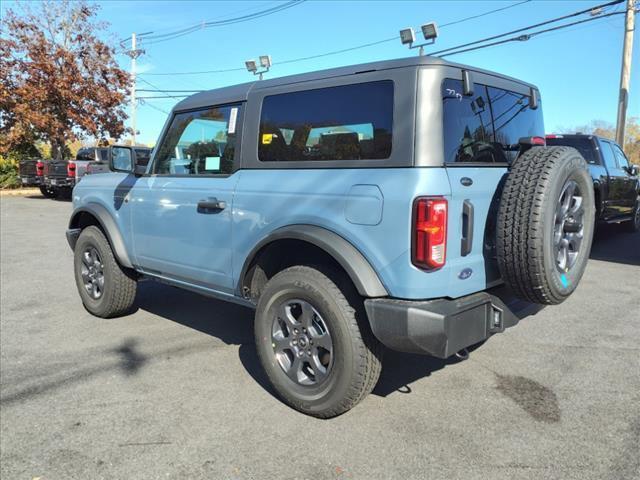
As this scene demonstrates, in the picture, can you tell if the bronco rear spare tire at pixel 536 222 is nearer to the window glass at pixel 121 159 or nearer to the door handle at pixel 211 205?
the door handle at pixel 211 205

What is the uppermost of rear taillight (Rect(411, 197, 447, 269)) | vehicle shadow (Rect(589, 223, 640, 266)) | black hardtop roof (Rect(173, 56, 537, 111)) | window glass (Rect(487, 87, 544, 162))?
black hardtop roof (Rect(173, 56, 537, 111))

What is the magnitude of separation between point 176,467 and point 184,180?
2144mm

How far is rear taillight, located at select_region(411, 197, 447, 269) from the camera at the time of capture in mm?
2658

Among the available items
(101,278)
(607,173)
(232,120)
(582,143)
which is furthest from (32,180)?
(607,173)

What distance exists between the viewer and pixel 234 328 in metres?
4.93

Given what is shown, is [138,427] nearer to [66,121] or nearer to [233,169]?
[233,169]

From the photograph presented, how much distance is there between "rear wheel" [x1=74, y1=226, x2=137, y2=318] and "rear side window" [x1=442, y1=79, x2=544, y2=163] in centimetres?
341

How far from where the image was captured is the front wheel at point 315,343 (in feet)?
9.71

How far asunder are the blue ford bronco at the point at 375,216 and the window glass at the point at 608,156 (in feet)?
18.4

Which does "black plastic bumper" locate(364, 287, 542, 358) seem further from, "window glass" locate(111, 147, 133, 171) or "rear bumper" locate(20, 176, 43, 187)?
"rear bumper" locate(20, 176, 43, 187)

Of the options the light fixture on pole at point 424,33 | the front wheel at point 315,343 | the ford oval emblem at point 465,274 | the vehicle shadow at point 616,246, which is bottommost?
the vehicle shadow at point 616,246

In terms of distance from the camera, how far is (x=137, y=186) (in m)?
4.51

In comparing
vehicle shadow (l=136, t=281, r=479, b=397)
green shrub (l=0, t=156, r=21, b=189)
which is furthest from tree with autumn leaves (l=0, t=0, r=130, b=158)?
vehicle shadow (l=136, t=281, r=479, b=397)

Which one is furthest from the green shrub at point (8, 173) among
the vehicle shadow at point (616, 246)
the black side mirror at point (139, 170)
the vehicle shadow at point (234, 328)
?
the vehicle shadow at point (616, 246)
